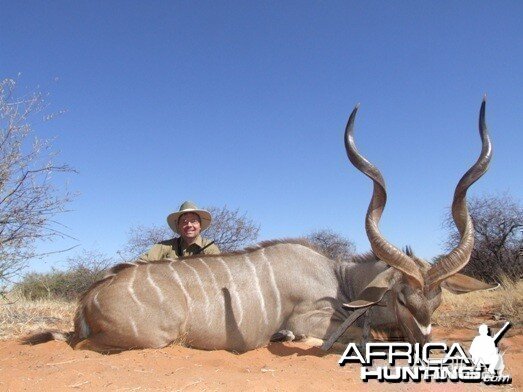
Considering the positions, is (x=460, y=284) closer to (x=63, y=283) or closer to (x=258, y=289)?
(x=258, y=289)

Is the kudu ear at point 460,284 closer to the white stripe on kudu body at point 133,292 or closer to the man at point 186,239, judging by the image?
the white stripe on kudu body at point 133,292

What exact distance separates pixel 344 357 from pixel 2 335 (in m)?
2.90

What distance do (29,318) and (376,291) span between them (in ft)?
11.3

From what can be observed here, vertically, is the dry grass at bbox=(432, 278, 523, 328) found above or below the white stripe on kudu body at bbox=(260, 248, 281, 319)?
below

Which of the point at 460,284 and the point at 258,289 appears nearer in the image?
the point at 460,284

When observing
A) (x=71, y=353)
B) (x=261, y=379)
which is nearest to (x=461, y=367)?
(x=261, y=379)

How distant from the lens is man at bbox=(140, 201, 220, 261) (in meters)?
4.80

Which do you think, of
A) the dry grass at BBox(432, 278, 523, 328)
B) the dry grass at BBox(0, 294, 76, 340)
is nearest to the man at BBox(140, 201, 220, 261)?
the dry grass at BBox(0, 294, 76, 340)

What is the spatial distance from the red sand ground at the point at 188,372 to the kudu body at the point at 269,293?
0.61ft

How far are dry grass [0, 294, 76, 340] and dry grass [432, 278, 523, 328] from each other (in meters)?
3.75

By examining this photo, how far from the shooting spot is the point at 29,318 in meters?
4.77

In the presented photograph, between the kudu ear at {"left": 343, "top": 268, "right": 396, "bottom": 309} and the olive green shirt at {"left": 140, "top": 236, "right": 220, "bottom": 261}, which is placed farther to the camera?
the olive green shirt at {"left": 140, "top": 236, "right": 220, "bottom": 261}

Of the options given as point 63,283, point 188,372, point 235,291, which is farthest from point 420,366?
point 63,283

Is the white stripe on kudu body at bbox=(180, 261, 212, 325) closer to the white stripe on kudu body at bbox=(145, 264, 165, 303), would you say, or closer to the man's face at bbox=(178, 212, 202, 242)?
the white stripe on kudu body at bbox=(145, 264, 165, 303)
